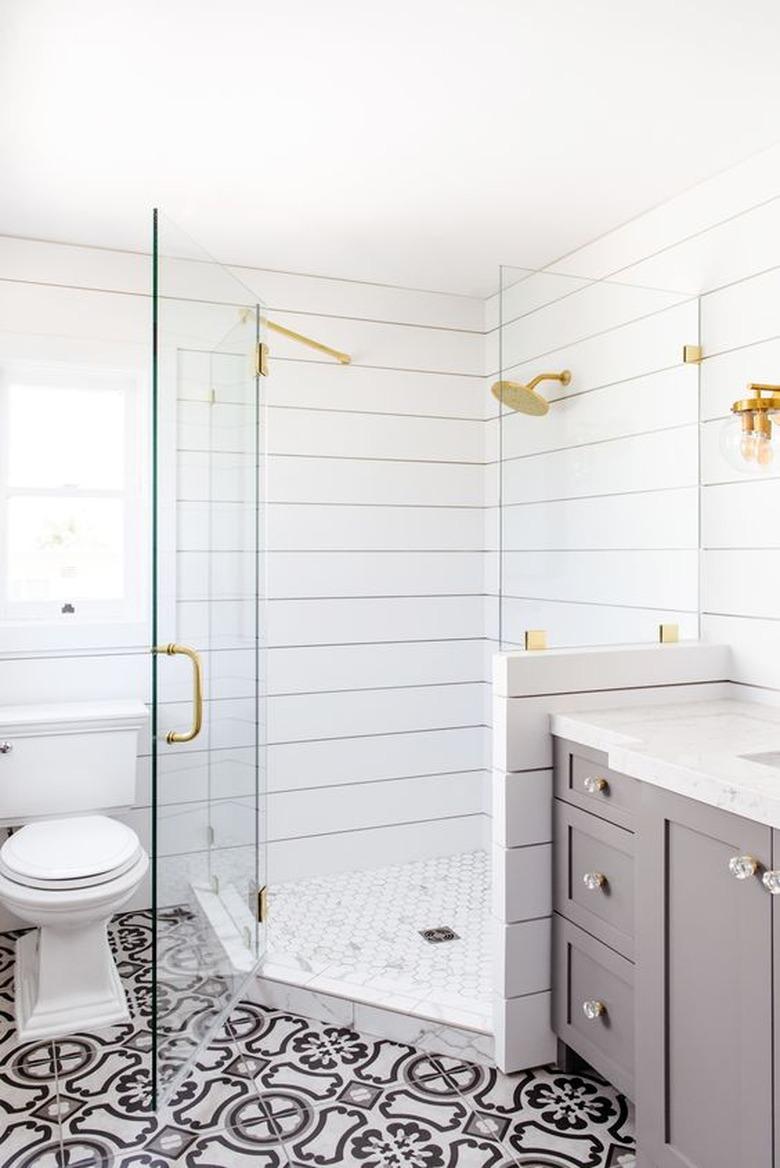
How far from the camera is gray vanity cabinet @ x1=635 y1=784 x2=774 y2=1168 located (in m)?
1.41

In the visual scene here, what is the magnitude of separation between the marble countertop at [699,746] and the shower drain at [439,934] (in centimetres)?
97

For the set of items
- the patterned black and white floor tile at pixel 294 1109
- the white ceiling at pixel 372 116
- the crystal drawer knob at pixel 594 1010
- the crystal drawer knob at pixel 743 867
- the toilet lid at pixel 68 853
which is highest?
the white ceiling at pixel 372 116

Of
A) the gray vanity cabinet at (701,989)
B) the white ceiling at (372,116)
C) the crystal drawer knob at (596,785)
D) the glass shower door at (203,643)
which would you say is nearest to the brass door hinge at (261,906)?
the glass shower door at (203,643)

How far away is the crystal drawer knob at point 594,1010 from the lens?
194 centimetres

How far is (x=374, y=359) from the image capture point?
3398 millimetres

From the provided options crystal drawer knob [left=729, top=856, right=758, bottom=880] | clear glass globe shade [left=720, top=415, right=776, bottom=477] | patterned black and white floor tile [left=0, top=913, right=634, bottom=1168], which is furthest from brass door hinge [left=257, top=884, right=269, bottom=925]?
clear glass globe shade [left=720, top=415, right=776, bottom=477]

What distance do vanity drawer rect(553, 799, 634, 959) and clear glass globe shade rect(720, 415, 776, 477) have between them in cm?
93

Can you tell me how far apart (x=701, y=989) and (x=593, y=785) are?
523mm

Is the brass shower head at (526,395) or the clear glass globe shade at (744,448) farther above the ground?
the brass shower head at (526,395)

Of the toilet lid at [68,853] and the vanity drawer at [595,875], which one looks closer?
the vanity drawer at [595,875]

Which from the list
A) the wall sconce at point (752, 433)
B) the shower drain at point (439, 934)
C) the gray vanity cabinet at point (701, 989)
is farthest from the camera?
the shower drain at point (439, 934)

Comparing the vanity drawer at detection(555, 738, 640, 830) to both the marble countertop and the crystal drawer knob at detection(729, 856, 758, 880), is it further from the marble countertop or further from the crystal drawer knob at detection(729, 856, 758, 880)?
the crystal drawer knob at detection(729, 856, 758, 880)

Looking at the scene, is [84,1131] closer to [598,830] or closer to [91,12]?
[598,830]

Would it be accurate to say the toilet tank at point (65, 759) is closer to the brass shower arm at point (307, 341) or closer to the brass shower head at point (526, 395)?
the brass shower arm at point (307, 341)
